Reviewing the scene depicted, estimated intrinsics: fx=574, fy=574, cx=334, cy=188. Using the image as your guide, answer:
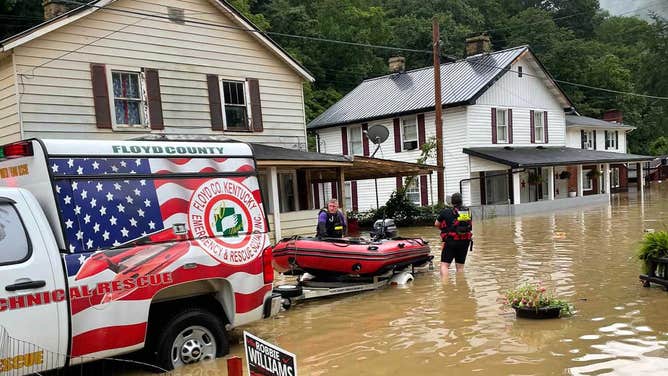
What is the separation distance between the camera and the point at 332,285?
10.1m

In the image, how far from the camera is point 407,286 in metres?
10.6

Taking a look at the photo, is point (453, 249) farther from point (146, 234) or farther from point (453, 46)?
point (453, 46)

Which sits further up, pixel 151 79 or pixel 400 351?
pixel 151 79

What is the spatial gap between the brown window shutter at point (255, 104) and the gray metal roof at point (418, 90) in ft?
41.5

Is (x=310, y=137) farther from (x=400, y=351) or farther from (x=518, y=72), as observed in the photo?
(x=400, y=351)

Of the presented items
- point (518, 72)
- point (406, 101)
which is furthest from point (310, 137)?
point (518, 72)

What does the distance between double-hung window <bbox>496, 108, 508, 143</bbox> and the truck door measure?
27.2 metres

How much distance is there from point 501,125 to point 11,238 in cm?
2790

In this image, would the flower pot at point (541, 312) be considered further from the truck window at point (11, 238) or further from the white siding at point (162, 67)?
the white siding at point (162, 67)

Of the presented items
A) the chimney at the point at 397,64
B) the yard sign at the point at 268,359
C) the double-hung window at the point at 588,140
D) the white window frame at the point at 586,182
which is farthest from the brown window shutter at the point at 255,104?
the double-hung window at the point at 588,140

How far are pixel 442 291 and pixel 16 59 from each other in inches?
423

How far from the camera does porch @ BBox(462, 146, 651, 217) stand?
27156mm

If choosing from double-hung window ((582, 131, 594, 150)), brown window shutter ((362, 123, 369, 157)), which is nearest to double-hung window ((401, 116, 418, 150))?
brown window shutter ((362, 123, 369, 157))

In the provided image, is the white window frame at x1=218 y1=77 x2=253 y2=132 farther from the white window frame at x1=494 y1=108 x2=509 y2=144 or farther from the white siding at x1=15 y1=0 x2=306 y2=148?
the white window frame at x1=494 y1=108 x2=509 y2=144
